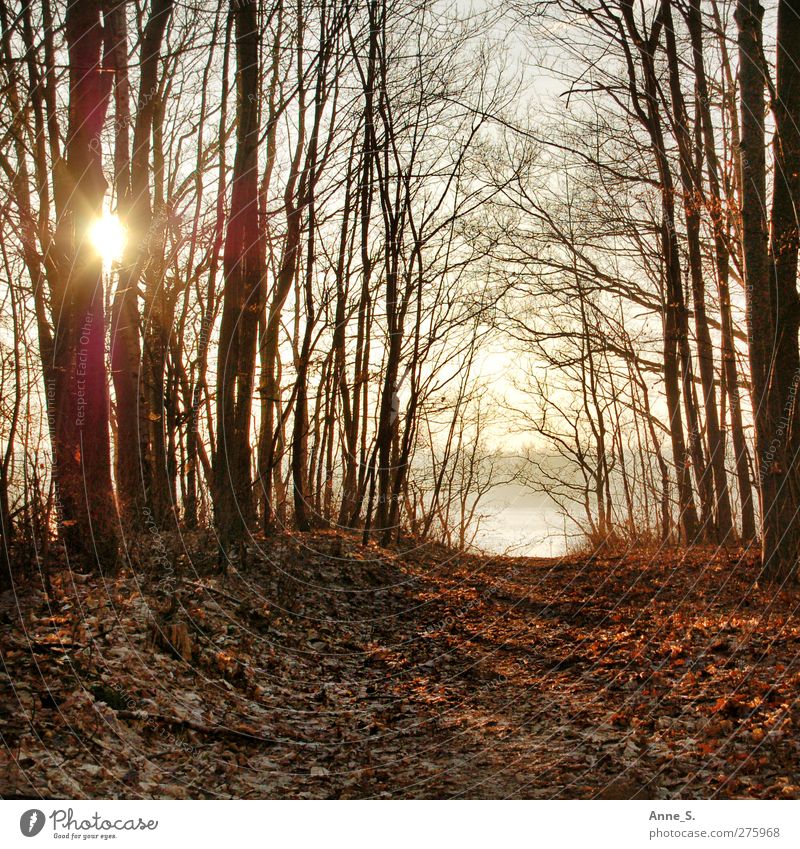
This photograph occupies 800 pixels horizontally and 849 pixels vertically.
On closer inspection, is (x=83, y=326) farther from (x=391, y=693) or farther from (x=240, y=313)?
(x=391, y=693)

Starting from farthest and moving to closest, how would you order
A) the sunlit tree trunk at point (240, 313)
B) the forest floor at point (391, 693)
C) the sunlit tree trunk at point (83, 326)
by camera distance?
the sunlit tree trunk at point (240, 313) → the sunlit tree trunk at point (83, 326) → the forest floor at point (391, 693)

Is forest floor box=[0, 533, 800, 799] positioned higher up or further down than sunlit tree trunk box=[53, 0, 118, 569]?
further down

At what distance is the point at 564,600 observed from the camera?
9.79 metres

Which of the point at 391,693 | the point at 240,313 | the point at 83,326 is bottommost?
the point at 391,693

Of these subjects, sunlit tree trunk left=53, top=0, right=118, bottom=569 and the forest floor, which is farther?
sunlit tree trunk left=53, top=0, right=118, bottom=569

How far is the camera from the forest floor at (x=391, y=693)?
4.97m

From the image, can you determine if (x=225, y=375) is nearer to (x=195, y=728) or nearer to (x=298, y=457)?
(x=298, y=457)

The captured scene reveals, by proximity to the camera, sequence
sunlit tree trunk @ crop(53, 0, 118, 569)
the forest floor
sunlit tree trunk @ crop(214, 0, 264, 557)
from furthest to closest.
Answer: sunlit tree trunk @ crop(214, 0, 264, 557) → sunlit tree trunk @ crop(53, 0, 118, 569) → the forest floor

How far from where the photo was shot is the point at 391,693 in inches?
267

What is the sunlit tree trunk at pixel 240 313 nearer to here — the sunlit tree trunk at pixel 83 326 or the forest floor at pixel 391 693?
the forest floor at pixel 391 693

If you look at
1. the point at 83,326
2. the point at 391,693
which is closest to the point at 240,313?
the point at 83,326

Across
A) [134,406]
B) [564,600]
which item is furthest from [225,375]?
[564,600]

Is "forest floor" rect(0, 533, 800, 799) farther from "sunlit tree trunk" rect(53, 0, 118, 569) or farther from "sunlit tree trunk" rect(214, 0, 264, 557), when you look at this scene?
"sunlit tree trunk" rect(214, 0, 264, 557)

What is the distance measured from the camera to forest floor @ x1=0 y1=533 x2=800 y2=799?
4.97 meters
